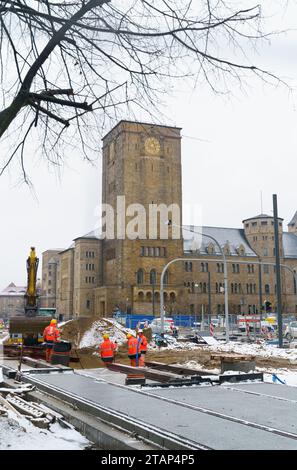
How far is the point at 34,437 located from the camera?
22.9 feet

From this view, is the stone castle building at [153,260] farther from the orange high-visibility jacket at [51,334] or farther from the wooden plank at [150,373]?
the wooden plank at [150,373]

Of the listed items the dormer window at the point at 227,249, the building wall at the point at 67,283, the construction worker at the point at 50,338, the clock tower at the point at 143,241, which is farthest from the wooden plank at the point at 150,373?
the building wall at the point at 67,283

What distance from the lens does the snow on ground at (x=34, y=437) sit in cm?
657

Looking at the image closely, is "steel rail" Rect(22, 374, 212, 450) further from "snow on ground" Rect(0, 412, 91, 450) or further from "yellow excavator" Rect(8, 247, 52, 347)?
"yellow excavator" Rect(8, 247, 52, 347)

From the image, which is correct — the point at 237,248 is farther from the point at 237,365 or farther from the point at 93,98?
the point at 93,98

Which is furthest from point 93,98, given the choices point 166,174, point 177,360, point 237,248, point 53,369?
point 237,248

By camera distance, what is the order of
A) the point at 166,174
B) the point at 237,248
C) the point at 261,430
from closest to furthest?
1. the point at 261,430
2. the point at 166,174
3. the point at 237,248

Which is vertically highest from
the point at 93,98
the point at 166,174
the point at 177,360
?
the point at 166,174

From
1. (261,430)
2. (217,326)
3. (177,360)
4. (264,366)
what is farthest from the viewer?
(217,326)

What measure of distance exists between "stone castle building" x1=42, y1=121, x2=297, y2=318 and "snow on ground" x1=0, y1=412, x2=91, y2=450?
64733 mm

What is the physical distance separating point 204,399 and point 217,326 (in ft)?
176

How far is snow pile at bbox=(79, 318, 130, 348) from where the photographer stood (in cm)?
3553

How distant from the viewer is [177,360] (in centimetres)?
2409

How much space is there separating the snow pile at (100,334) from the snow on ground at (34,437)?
86.3ft
